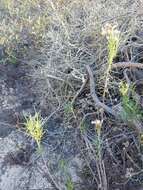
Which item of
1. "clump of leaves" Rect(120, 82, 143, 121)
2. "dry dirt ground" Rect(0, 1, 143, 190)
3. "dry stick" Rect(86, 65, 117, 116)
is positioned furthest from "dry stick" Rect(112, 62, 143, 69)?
"clump of leaves" Rect(120, 82, 143, 121)

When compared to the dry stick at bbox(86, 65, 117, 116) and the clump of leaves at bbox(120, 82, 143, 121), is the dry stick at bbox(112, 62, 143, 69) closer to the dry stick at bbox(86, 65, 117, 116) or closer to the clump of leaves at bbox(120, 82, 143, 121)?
the dry stick at bbox(86, 65, 117, 116)

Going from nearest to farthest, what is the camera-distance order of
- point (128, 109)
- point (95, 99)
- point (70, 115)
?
point (128, 109), point (95, 99), point (70, 115)

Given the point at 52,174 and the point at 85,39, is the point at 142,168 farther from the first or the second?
the point at 85,39

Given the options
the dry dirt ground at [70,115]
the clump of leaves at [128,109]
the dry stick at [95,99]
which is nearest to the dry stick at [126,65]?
the dry dirt ground at [70,115]

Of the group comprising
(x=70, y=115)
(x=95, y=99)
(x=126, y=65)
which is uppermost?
(x=126, y=65)

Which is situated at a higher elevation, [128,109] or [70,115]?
[128,109]

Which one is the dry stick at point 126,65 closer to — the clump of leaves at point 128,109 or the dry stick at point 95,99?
the dry stick at point 95,99

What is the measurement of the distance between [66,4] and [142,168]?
61.8 inches

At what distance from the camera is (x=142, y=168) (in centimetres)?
217

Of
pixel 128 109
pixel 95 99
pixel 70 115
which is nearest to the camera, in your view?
pixel 128 109

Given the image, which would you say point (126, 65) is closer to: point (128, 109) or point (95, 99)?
point (95, 99)

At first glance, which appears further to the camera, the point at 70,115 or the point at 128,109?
the point at 70,115

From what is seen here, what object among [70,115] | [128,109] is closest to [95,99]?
[70,115]

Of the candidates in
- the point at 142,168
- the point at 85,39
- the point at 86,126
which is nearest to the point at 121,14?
the point at 85,39
